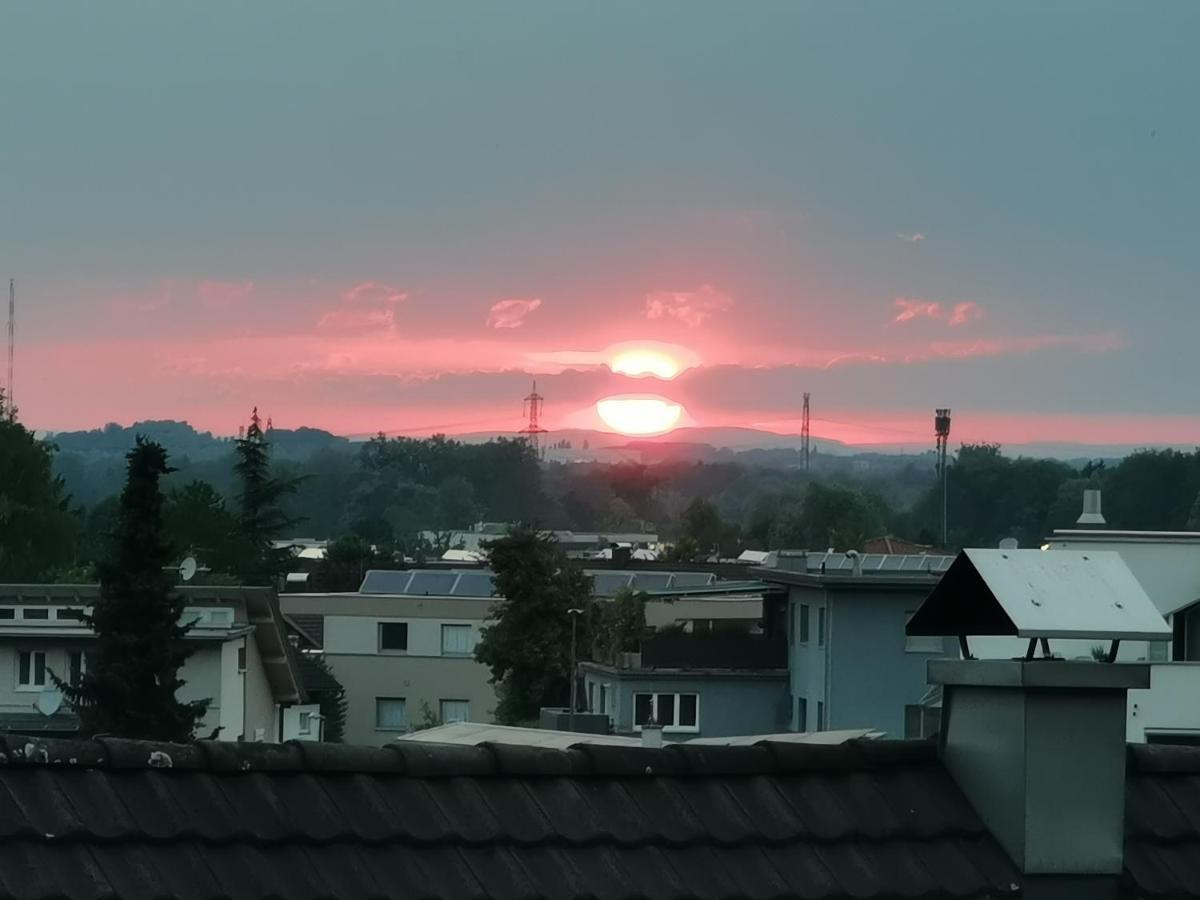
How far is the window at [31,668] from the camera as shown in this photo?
140 feet

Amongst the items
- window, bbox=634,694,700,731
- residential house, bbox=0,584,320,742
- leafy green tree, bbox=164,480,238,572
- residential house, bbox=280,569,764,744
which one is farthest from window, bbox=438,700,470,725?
leafy green tree, bbox=164,480,238,572

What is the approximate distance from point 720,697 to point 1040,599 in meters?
44.0

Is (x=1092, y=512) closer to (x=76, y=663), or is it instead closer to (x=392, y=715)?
(x=76, y=663)

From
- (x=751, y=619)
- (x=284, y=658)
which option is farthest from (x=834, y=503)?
(x=284, y=658)

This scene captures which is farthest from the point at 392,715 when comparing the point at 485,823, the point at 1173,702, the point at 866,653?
the point at 485,823

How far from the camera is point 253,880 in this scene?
5.32m

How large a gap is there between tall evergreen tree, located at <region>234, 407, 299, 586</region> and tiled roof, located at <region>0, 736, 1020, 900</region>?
9462 cm

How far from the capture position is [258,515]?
10856 centimetres

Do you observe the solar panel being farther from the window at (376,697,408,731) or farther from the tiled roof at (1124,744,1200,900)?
the tiled roof at (1124,744,1200,900)

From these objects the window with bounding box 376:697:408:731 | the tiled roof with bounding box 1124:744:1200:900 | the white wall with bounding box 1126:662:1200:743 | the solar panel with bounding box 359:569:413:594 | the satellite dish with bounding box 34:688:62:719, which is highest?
the tiled roof with bounding box 1124:744:1200:900

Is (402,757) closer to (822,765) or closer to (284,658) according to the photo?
(822,765)

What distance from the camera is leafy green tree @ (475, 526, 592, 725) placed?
195 feet

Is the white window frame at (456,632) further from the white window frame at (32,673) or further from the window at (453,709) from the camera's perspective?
the white window frame at (32,673)

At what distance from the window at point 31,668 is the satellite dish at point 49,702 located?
5155 millimetres
